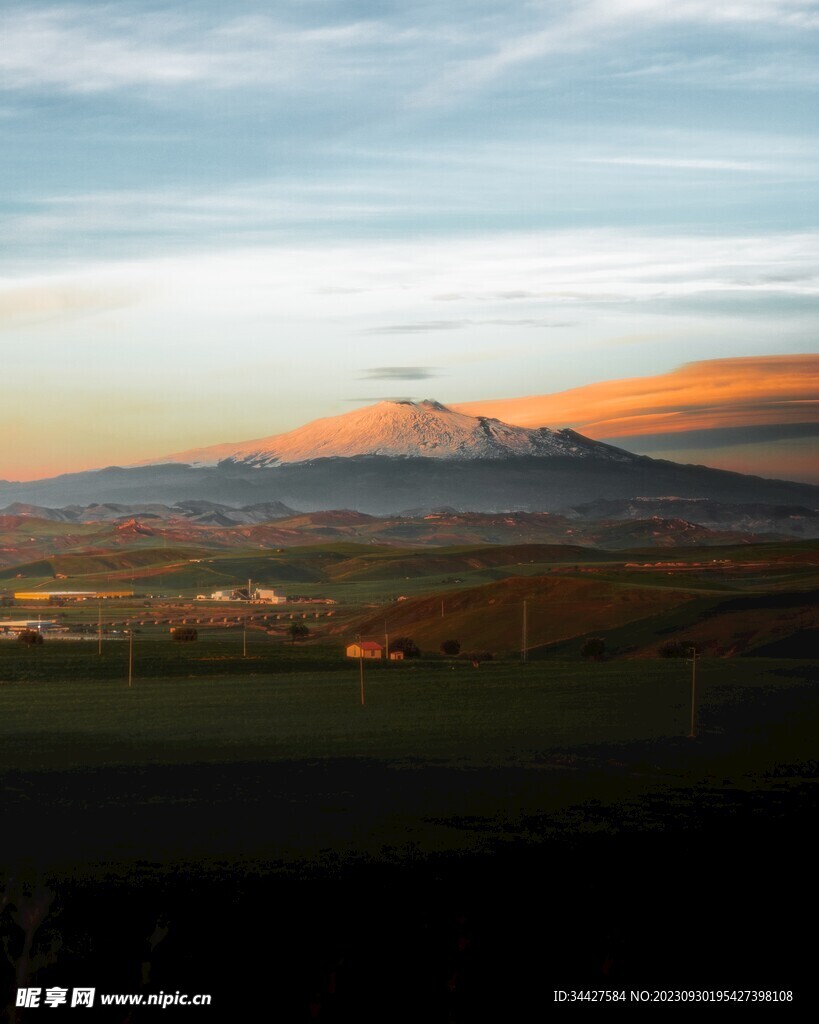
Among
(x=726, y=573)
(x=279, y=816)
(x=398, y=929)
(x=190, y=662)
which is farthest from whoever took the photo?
(x=726, y=573)

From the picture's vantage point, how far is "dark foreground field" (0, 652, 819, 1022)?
902 inches

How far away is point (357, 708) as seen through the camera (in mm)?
67188

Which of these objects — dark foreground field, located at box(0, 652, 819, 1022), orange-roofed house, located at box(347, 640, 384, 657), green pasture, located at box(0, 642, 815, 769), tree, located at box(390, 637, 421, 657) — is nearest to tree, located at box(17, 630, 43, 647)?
green pasture, located at box(0, 642, 815, 769)

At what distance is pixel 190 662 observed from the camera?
9375 centimetres

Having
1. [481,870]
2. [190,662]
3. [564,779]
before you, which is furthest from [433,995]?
[190,662]

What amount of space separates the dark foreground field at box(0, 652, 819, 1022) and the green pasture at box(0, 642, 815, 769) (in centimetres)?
37

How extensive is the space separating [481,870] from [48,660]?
68666mm

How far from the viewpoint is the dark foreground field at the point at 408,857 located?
75.2 feet

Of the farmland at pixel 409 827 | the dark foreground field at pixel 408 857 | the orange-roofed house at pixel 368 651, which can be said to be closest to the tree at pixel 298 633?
the orange-roofed house at pixel 368 651

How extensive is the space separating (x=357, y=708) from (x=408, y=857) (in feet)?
114

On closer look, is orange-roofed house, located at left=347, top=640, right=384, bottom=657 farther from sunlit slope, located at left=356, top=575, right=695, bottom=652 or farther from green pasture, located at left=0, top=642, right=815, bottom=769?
sunlit slope, located at left=356, top=575, right=695, bottom=652

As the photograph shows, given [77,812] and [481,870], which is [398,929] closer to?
[481,870]

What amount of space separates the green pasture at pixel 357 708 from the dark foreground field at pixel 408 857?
373 mm

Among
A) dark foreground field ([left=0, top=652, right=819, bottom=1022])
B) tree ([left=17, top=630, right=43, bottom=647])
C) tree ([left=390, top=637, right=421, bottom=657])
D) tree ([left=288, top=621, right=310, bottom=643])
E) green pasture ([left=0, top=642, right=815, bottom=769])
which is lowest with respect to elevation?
tree ([left=288, top=621, right=310, bottom=643])
